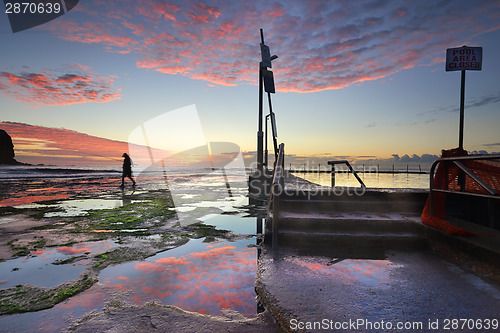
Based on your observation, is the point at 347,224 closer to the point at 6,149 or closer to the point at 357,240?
the point at 357,240

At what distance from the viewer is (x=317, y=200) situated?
19.1 feet

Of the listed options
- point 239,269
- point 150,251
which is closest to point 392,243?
point 239,269

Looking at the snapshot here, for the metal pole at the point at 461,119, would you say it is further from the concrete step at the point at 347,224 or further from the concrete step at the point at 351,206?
the concrete step at the point at 347,224

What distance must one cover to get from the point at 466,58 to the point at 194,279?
26.2 ft

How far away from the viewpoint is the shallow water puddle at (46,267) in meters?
3.27

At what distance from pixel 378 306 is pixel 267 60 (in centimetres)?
1032

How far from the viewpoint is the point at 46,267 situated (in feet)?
12.2

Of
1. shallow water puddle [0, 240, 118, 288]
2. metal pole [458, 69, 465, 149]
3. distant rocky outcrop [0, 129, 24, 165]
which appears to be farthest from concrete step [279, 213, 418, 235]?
distant rocky outcrop [0, 129, 24, 165]

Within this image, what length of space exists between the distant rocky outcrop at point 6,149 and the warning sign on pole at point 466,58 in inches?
4130

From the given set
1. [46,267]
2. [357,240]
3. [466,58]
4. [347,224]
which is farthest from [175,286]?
[466,58]

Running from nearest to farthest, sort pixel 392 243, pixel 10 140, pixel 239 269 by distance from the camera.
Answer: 1. pixel 239 269
2. pixel 392 243
3. pixel 10 140

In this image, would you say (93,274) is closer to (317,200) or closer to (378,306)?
(378,306)

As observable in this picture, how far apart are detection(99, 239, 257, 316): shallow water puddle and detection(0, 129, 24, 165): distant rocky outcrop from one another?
101552 mm

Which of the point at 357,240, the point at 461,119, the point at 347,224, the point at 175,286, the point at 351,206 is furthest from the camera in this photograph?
the point at 461,119
